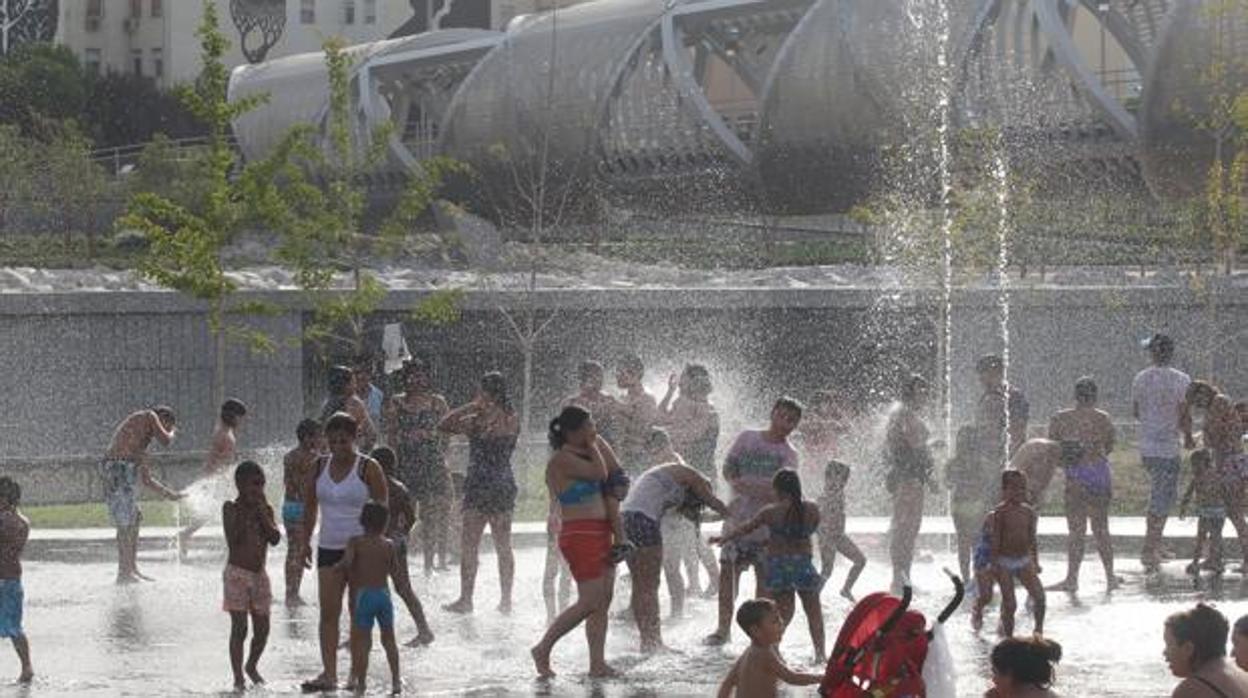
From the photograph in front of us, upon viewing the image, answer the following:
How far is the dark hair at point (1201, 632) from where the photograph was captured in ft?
24.4

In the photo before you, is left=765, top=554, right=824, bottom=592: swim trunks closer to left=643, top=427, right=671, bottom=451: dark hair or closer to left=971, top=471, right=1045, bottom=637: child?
left=971, top=471, right=1045, bottom=637: child

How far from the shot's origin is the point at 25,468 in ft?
93.7

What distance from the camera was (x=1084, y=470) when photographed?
16781mm

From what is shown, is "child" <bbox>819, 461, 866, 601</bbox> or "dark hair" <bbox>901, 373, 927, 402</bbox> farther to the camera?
"dark hair" <bbox>901, 373, 927, 402</bbox>

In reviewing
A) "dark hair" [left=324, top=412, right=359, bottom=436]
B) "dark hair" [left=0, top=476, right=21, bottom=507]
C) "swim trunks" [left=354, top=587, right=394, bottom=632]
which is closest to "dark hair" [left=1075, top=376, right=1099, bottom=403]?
"dark hair" [left=324, top=412, right=359, bottom=436]

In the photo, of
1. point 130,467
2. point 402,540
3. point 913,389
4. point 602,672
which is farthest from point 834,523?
point 130,467

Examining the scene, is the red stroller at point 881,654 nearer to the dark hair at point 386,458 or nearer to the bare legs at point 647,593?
the bare legs at point 647,593

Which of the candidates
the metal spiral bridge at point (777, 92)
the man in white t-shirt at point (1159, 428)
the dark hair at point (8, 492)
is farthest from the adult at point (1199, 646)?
the metal spiral bridge at point (777, 92)

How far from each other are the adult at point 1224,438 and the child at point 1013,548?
3576mm

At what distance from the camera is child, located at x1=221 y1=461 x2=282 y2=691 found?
41.4 feet

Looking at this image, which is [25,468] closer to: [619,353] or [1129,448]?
[1129,448]

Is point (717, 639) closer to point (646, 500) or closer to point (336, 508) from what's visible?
point (646, 500)

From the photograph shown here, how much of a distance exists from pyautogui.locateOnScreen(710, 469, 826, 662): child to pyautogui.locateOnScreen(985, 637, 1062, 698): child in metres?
5.64

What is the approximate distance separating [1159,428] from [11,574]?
319 inches
